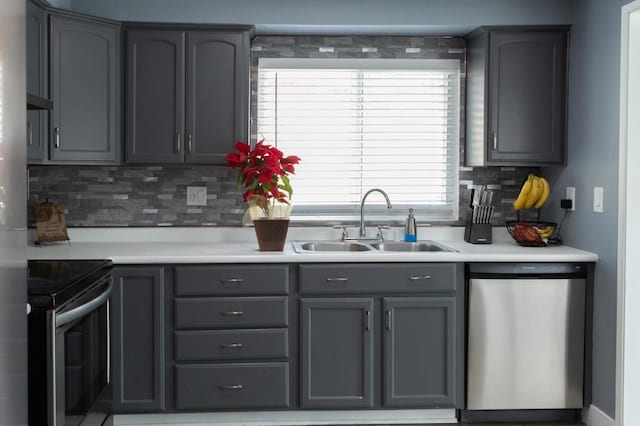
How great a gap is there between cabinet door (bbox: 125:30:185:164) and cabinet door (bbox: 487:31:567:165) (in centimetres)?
163

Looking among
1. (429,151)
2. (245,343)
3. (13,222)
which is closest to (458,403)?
(245,343)

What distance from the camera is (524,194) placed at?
4.11 m

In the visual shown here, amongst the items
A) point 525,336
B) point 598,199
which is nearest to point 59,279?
point 525,336

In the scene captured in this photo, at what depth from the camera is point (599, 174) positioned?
365 cm

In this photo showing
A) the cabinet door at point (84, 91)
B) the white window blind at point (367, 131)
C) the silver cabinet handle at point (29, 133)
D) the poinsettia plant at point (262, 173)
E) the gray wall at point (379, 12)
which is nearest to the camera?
the silver cabinet handle at point (29, 133)

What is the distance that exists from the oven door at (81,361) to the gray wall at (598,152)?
2.26 metres

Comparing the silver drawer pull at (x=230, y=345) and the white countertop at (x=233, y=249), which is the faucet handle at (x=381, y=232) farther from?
the silver drawer pull at (x=230, y=345)

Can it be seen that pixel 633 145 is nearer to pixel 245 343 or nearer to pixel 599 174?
pixel 599 174

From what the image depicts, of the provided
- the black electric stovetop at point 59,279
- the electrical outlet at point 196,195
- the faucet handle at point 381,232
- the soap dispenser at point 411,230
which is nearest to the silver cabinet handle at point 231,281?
the black electric stovetop at point 59,279

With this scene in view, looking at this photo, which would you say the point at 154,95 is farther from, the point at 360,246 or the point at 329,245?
the point at 360,246

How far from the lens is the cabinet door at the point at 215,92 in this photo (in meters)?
3.88

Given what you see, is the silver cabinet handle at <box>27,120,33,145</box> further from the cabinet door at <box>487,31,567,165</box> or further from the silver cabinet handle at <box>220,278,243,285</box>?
the cabinet door at <box>487,31,567,165</box>

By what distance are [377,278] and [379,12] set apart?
4.68 feet

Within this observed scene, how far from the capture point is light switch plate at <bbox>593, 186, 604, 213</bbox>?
11.9ft
